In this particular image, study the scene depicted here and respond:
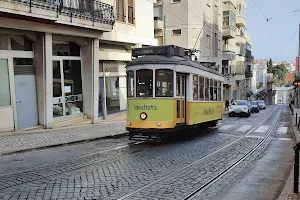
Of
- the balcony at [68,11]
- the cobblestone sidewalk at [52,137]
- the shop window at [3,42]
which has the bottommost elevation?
the cobblestone sidewalk at [52,137]

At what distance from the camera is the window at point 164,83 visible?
12453 millimetres

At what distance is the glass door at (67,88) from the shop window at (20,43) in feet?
5.44

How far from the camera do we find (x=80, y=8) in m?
17.1

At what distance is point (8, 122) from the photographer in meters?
14.4

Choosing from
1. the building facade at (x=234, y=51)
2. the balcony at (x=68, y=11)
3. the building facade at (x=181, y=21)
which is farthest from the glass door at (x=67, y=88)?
the building facade at (x=234, y=51)

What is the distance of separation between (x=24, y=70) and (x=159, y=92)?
694cm

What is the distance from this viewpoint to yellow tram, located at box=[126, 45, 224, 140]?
12281 millimetres

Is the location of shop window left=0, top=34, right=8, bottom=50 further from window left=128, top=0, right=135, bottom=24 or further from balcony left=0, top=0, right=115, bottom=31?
window left=128, top=0, right=135, bottom=24

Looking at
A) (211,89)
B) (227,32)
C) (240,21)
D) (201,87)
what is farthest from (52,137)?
(240,21)

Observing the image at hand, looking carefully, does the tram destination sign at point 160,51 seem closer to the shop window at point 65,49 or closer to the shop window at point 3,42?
the shop window at point 65,49

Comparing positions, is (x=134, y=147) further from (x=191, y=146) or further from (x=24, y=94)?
(x=24, y=94)

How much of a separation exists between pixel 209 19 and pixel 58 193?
3646 cm

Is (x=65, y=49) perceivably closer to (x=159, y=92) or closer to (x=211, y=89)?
(x=159, y=92)

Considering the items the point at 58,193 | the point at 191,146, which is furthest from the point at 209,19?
the point at 58,193
